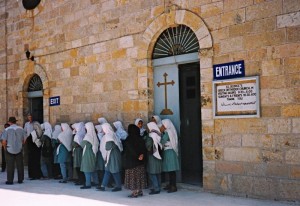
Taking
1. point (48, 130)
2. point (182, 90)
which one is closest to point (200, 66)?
point (182, 90)

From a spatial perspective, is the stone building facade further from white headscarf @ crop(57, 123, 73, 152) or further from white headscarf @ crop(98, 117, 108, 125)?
white headscarf @ crop(57, 123, 73, 152)

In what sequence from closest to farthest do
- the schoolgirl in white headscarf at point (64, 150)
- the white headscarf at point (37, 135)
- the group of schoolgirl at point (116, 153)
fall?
the group of schoolgirl at point (116, 153) < the schoolgirl in white headscarf at point (64, 150) < the white headscarf at point (37, 135)

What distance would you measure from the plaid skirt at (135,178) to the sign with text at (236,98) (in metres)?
1.72

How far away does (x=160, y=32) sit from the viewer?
7.50 meters

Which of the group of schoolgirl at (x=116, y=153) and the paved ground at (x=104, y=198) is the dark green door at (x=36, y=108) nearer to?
the group of schoolgirl at (x=116, y=153)

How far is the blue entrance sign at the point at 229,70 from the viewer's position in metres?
6.23

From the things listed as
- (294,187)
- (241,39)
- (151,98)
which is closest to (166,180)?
(151,98)

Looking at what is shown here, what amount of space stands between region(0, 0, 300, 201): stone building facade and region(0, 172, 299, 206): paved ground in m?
0.33

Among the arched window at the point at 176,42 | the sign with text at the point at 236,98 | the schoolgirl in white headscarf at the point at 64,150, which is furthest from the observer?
the schoolgirl in white headscarf at the point at 64,150

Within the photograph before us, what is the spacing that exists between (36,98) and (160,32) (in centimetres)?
520

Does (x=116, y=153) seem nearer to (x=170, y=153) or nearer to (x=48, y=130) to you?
(x=170, y=153)

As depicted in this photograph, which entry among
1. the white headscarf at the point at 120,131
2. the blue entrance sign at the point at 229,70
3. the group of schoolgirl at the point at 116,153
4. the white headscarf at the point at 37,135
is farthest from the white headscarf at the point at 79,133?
the blue entrance sign at the point at 229,70

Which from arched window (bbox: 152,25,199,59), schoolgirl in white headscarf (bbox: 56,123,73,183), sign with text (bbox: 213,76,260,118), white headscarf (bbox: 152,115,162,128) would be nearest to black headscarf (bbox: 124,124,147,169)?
white headscarf (bbox: 152,115,162,128)

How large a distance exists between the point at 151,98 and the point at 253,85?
239 cm
